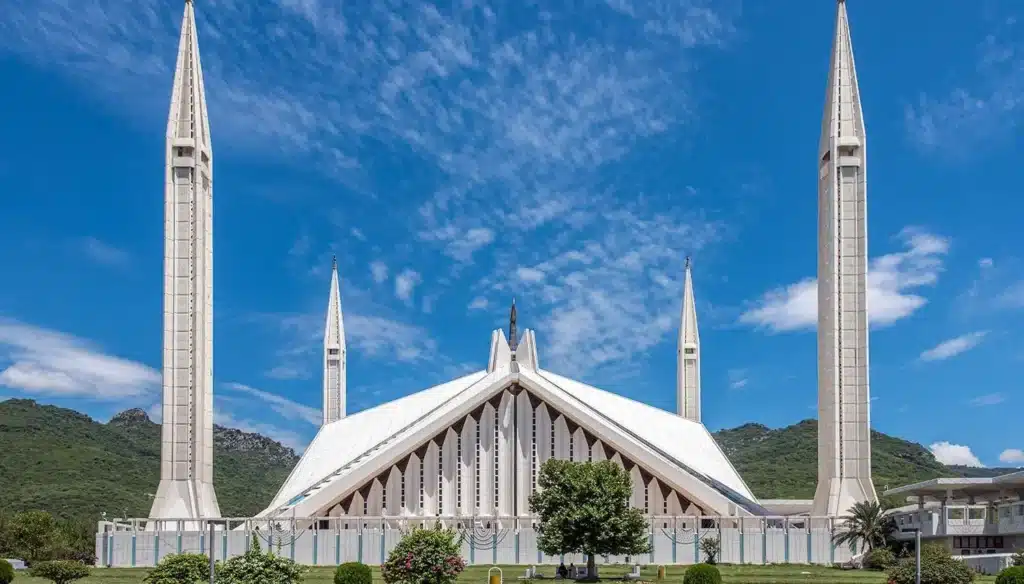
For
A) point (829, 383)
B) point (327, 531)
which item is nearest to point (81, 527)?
point (327, 531)

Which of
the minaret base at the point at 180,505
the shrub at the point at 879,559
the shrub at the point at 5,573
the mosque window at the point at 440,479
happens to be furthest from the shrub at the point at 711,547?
the shrub at the point at 5,573

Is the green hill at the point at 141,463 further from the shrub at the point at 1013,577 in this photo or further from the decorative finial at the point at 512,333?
the shrub at the point at 1013,577

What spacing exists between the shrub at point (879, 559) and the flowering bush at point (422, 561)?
12725mm

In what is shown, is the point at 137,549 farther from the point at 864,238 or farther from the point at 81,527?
the point at 864,238

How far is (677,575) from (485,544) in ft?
21.0

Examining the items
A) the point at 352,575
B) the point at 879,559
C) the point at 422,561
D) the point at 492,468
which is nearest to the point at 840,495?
the point at 879,559

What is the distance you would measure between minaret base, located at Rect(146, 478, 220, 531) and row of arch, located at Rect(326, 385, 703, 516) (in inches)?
151

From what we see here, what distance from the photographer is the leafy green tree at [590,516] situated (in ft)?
89.2

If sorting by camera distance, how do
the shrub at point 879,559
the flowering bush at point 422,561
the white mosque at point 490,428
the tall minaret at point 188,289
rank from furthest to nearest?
the tall minaret at point 188,289
the white mosque at point 490,428
the shrub at point 879,559
the flowering bush at point 422,561

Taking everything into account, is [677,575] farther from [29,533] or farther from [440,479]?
[29,533]

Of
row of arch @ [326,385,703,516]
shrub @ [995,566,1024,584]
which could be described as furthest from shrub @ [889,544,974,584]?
row of arch @ [326,385,703,516]

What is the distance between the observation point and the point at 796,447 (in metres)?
96.4

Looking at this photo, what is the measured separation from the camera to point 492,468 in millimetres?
37000

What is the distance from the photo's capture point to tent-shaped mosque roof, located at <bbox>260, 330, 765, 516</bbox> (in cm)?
3478
